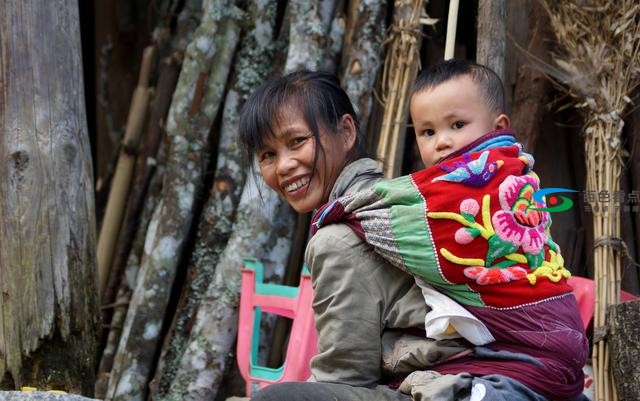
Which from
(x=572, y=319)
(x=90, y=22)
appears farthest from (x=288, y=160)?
(x=90, y=22)

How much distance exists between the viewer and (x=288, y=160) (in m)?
2.17

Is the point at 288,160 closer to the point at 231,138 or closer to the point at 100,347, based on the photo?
the point at 231,138

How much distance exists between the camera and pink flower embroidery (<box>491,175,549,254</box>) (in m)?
1.84

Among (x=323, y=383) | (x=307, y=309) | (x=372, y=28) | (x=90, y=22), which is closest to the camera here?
(x=323, y=383)

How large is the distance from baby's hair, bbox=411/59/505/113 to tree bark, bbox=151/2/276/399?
1.82 meters

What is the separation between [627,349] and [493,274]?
122 centimetres

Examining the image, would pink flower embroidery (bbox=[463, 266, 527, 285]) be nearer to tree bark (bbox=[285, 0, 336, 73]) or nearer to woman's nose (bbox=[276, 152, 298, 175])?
woman's nose (bbox=[276, 152, 298, 175])

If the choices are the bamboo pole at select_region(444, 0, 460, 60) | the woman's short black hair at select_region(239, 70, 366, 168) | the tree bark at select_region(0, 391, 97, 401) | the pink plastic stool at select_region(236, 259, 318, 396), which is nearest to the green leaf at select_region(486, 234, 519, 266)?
the woman's short black hair at select_region(239, 70, 366, 168)

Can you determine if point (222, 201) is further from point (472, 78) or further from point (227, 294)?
point (472, 78)

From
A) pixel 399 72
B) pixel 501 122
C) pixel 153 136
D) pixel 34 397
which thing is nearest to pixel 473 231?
pixel 501 122

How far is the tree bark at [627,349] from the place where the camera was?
2.76 m

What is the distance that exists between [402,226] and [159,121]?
2820mm

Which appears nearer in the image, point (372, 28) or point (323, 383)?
point (323, 383)

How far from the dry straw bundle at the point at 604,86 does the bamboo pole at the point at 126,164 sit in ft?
7.68
